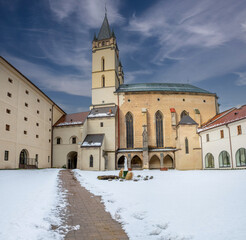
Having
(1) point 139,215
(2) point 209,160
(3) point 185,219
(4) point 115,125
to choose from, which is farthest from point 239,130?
(3) point 185,219

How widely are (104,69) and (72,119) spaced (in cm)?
1270

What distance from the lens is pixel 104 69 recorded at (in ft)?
156

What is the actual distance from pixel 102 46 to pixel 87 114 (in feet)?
51.6

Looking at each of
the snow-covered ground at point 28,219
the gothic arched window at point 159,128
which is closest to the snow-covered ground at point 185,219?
the snow-covered ground at point 28,219

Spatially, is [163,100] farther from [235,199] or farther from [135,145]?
[235,199]

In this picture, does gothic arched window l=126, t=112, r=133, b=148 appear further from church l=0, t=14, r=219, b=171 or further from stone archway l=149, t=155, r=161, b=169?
stone archway l=149, t=155, r=161, b=169

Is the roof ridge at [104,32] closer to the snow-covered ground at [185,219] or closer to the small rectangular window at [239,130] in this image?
the small rectangular window at [239,130]

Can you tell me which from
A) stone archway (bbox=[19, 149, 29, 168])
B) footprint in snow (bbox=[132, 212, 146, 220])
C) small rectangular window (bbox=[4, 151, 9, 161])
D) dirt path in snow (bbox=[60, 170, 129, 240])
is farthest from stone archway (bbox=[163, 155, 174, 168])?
footprint in snow (bbox=[132, 212, 146, 220])

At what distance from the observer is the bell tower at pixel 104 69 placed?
46094mm

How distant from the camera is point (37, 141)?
3503 centimetres

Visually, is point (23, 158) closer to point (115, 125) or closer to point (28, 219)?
point (115, 125)

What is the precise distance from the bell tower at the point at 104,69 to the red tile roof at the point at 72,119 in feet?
14.0

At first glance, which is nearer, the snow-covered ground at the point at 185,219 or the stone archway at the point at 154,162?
the snow-covered ground at the point at 185,219

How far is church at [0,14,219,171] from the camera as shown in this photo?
36281 millimetres
